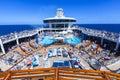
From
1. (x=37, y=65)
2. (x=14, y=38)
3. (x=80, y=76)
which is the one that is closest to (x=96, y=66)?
(x=37, y=65)

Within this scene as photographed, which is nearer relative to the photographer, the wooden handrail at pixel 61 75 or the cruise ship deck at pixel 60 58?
the wooden handrail at pixel 61 75

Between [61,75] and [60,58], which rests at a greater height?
[61,75]

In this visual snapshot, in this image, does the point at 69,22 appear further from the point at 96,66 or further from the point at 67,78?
the point at 67,78

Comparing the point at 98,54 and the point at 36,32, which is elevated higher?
the point at 36,32

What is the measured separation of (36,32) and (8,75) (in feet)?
123

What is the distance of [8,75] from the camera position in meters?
4.69

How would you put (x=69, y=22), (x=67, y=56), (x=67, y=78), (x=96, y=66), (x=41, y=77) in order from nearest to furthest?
1. (x=67, y=78)
2. (x=41, y=77)
3. (x=96, y=66)
4. (x=67, y=56)
5. (x=69, y=22)

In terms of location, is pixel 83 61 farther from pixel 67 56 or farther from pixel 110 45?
pixel 110 45

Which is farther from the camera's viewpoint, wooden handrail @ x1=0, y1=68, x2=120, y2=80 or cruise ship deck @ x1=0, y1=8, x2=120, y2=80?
cruise ship deck @ x1=0, y1=8, x2=120, y2=80

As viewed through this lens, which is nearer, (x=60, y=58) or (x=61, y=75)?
(x=61, y=75)

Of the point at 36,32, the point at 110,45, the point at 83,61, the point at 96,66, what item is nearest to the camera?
the point at 96,66

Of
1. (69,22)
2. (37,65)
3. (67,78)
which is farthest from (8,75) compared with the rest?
(69,22)

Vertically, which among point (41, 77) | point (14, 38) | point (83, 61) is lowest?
point (83, 61)

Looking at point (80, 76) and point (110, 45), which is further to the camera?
point (110, 45)
